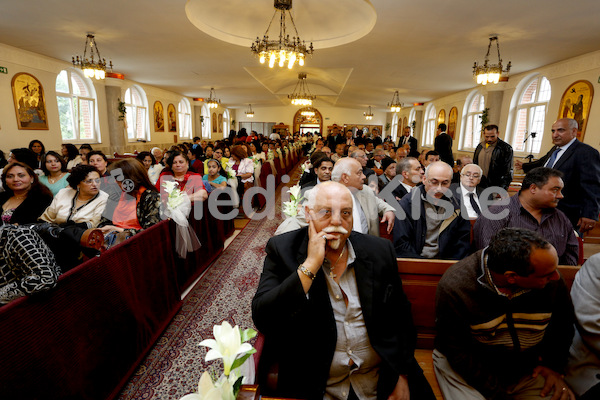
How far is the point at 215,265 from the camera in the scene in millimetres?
4508

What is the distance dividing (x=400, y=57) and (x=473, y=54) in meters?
1.81

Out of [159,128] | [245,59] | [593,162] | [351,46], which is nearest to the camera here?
[593,162]

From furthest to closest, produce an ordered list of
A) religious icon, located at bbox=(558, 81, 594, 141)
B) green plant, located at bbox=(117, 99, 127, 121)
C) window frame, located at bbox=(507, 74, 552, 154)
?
green plant, located at bbox=(117, 99, 127, 121), window frame, located at bbox=(507, 74, 552, 154), religious icon, located at bbox=(558, 81, 594, 141)

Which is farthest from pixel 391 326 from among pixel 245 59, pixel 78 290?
pixel 245 59

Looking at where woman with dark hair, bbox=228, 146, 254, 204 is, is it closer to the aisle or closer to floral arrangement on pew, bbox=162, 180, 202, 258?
the aisle

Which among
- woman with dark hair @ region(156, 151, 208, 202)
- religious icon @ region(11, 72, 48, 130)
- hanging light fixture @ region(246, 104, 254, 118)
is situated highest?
hanging light fixture @ region(246, 104, 254, 118)

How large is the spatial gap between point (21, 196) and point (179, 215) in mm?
1797

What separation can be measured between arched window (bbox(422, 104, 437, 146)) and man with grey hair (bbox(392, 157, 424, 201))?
16808mm

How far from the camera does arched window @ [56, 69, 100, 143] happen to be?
10.3m

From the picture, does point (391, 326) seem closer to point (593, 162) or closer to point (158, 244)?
point (158, 244)

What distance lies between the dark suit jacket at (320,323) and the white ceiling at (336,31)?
493cm

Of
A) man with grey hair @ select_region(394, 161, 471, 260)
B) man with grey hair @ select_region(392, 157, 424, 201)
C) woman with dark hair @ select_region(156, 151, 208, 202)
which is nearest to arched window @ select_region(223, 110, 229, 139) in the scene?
woman with dark hair @ select_region(156, 151, 208, 202)

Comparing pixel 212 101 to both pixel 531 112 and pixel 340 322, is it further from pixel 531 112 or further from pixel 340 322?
pixel 340 322

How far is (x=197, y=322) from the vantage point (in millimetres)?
3121
